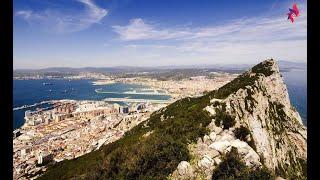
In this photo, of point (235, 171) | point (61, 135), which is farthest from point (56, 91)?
point (235, 171)

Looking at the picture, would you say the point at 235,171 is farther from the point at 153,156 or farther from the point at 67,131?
the point at 67,131

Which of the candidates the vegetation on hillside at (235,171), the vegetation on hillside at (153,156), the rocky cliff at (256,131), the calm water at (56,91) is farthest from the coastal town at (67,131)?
the vegetation on hillside at (235,171)

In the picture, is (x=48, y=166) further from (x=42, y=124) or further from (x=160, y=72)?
(x=160, y=72)

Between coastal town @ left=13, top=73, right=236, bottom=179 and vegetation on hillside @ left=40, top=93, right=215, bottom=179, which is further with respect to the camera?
coastal town @ left=13, top=73, right=236, bottom=179

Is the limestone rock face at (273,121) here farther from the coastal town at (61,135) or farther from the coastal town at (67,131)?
A: the coastal town at (61,135)

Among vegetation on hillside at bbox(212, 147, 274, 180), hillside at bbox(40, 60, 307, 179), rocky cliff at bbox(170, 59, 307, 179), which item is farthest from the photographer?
rocky cliff at bbox(170, 59, 307, 179)

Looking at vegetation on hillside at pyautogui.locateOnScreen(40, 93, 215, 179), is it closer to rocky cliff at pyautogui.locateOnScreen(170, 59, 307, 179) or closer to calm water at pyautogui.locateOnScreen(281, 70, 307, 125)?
rocky cliff at pyautogui.locateOnScreen(170, 59, 307, 179)

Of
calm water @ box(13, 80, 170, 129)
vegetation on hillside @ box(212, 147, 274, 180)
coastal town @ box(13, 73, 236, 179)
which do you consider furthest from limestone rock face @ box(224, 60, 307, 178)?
calm water @ box(13, 80, 170, 129)

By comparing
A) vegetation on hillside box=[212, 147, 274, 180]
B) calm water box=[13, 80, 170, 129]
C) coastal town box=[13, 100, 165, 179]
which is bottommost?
coastal town box=[13, 100, 165, 179]
